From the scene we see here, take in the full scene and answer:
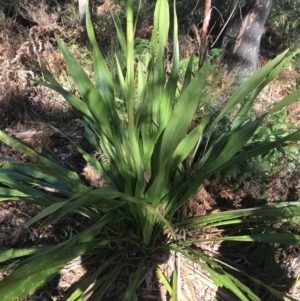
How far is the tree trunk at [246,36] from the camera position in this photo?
11.8 ft

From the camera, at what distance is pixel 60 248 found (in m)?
1.44

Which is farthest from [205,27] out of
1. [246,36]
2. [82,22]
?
[82,22]

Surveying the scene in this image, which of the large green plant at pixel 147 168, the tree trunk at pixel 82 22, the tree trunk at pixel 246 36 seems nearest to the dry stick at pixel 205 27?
the large green plant at pixel 147 168

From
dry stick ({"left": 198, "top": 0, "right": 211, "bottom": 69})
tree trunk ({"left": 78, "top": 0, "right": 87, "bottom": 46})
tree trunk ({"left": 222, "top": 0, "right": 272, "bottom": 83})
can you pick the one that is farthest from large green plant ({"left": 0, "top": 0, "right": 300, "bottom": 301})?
tree trunk ({"left": 78, "top": 0, "right": 87, "bottom": 46})

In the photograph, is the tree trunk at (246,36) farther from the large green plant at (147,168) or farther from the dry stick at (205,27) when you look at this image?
the dry stick at (205,27)

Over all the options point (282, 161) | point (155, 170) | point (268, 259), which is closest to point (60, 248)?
point (155, 170)

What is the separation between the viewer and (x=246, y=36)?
144 inches

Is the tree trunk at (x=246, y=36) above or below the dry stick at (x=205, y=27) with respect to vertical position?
below

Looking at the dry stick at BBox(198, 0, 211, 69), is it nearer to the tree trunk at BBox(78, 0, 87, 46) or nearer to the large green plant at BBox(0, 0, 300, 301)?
the large green plant at BBox(0, 0, 300, 301)

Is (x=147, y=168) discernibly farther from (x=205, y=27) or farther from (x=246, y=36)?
(x=246, y=36)

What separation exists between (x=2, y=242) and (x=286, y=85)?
8.98 ft

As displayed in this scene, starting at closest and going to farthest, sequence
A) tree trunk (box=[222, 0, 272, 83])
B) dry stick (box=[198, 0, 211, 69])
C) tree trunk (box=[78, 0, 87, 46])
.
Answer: dry stick (box=[198, 0, 211, 69]), tree trunk (box=[222, 0, 272, 83]), tree trunk (box=[78, 0, 87, 46])

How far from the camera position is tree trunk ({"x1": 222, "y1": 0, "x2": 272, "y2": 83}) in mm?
3596

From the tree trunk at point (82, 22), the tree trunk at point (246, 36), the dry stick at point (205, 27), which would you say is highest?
the dry stick at point (205, 27)
